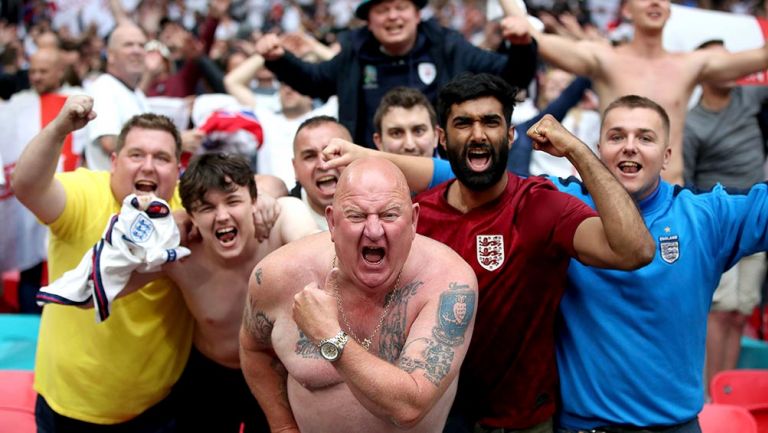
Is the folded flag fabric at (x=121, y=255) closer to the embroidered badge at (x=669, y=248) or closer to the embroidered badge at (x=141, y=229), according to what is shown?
the embroidered badge at (x=141, y=229)

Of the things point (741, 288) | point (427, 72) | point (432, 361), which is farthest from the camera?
point (741, 288)

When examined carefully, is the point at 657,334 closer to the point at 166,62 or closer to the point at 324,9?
the point at 166,62

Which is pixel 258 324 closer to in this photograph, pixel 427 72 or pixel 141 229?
pixel 141 229

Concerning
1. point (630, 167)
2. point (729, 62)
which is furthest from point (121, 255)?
point (729, 62)

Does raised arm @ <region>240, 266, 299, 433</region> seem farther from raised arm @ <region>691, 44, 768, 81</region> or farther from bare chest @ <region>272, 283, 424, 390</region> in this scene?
raised arm @ <region>691, 44, 768, 81</region>

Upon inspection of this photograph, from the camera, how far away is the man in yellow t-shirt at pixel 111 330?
4090 mm

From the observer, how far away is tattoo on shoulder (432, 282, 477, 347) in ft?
9.74

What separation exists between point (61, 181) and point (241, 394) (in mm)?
1236

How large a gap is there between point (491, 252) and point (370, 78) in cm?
228

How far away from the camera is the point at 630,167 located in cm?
368

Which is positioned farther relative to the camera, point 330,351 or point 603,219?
point 603,219

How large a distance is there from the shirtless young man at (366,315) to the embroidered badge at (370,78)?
220 centimetres

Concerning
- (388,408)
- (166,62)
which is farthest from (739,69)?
(166,62)

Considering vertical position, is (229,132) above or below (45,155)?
below
